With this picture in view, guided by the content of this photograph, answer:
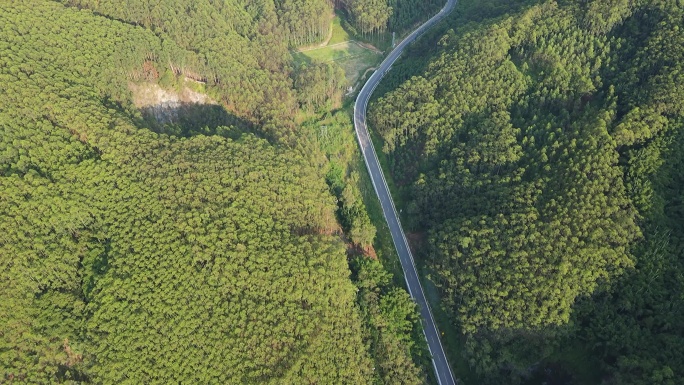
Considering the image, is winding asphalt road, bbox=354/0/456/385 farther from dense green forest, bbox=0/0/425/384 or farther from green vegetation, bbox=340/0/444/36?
green vegetation, bbox=340/0/444/36

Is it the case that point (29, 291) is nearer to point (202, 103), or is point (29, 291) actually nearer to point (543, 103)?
point (202, 103)

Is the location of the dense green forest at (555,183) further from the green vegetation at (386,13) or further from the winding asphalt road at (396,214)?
the green vegetation at (386,13)

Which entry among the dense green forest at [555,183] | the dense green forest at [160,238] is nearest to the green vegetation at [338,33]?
the dense green forest at [555,183]

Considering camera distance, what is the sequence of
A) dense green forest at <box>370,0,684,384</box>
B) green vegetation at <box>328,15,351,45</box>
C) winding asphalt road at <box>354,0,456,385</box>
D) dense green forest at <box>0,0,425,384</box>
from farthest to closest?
1. green vegetation at <box>328,15,351,45</box>
2. winding asphalt road at <box>354,0,456,385</box>
3. dense green forest at <box>370,0,684,384</box>
4. dense green forest at <box>0,0,425,384</box>

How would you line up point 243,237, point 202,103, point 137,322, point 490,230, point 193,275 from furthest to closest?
point 202,103 → point 490,230 → point 243,237 → point 193,275 → point 137,322

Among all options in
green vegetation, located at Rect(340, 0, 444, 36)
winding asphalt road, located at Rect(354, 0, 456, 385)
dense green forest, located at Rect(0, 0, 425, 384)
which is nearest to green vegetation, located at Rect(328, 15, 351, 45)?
green vegetation, located at Rect(340, 0, 444, 36)

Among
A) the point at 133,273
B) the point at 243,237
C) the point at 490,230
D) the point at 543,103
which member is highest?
the point at 543,103

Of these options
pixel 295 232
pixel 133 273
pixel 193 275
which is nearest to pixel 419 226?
pixel 295 232
